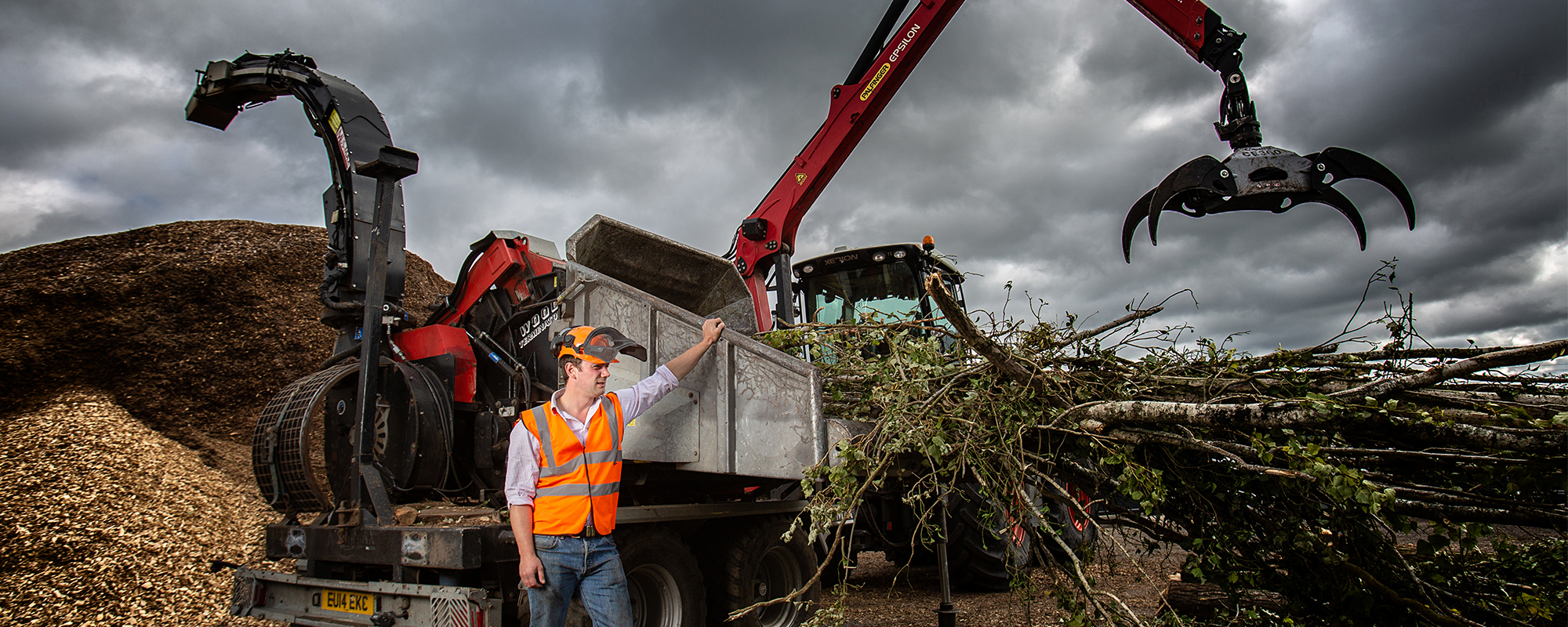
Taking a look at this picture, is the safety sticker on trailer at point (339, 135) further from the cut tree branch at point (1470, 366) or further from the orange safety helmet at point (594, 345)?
the cut tree branch at point (1470, 366)

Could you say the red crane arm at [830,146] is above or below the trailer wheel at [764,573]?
above

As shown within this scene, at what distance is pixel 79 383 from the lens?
25.5ft

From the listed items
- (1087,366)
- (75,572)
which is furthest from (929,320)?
(75,572)

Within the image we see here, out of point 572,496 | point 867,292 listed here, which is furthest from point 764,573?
point 867,292

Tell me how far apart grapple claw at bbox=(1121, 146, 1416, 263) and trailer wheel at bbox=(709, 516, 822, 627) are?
8.41 ft

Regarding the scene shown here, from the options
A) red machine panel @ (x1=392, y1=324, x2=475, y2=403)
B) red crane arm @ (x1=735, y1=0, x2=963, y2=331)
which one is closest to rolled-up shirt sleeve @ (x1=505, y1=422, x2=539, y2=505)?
red machine panel @ (x1=392, y1=324, x2=475, y2=403)

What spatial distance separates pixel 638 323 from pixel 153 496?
572 centimetres

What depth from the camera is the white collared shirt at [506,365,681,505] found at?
9.07 ft

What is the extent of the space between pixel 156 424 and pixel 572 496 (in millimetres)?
7297

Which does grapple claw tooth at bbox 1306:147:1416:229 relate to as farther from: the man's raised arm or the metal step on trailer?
the metal step on trailer

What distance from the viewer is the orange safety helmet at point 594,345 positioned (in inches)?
117

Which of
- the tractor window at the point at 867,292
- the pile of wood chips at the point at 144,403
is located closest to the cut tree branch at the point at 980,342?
the tractor window at the point at 867,292

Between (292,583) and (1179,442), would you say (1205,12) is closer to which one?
(1179,442)

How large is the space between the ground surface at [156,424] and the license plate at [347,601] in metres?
2.30
